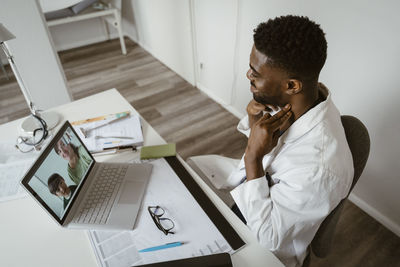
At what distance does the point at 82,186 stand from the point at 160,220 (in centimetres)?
33

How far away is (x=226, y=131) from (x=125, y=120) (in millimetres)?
1259

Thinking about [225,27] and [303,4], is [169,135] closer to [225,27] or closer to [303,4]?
[225,27]

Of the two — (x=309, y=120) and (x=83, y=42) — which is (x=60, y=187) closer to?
(x=309, y=120)

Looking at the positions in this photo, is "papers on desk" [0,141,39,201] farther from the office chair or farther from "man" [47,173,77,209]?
the office chair

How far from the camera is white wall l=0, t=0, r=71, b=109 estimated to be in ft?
6.06

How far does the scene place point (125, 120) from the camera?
1365 millimetres

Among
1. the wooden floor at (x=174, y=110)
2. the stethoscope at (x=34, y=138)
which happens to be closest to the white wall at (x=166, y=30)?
the wooden floor at (x=174, y=110)

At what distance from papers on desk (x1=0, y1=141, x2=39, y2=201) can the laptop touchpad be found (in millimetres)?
387

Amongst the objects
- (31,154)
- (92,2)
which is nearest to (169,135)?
(31,154)

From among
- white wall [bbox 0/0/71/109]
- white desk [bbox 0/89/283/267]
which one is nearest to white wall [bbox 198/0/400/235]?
white desk [bbox 0/89/283/267]

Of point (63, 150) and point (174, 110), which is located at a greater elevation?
point (63, 150)

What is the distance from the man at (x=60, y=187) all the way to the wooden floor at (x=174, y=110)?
51.6 inches

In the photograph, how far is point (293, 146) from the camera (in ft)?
3.07

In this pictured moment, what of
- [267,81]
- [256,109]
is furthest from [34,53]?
[267,81]
